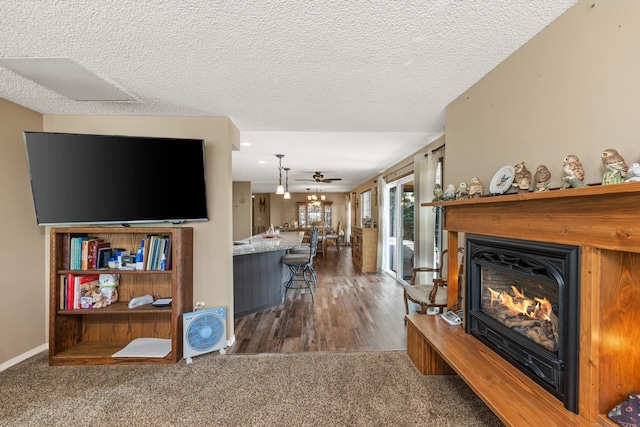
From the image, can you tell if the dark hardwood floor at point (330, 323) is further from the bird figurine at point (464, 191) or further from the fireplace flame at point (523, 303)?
the bird figurine at point (464, 191)

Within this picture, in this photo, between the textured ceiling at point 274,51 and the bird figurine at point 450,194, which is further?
the bird figurine at point 450,194

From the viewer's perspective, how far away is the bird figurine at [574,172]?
1.15 metres

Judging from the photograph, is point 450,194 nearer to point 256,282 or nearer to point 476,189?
point 476,189

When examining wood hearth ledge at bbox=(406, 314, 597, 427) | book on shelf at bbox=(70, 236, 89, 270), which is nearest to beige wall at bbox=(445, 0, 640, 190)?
wood hearth ledge at bbox=(406, 314, 597, 427)

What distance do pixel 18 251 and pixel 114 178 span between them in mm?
1071

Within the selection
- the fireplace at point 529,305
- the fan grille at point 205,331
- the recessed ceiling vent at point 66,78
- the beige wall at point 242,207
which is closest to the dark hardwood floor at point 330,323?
the fan grille at point 205,331

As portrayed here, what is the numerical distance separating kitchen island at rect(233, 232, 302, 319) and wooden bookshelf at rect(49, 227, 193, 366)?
93 centimetres

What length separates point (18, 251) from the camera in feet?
7.93

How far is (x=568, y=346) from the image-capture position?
1222 mm

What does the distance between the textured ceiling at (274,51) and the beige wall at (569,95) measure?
0.42 ft

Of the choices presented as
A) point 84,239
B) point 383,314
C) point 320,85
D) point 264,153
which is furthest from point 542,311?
point 264,153

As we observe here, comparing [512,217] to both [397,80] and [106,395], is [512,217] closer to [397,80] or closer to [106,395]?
[397,80]

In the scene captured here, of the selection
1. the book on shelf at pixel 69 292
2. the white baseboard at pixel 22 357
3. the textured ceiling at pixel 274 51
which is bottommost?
the white baseboard at pixel 22 357

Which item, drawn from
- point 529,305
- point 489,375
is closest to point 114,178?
point 489,375
